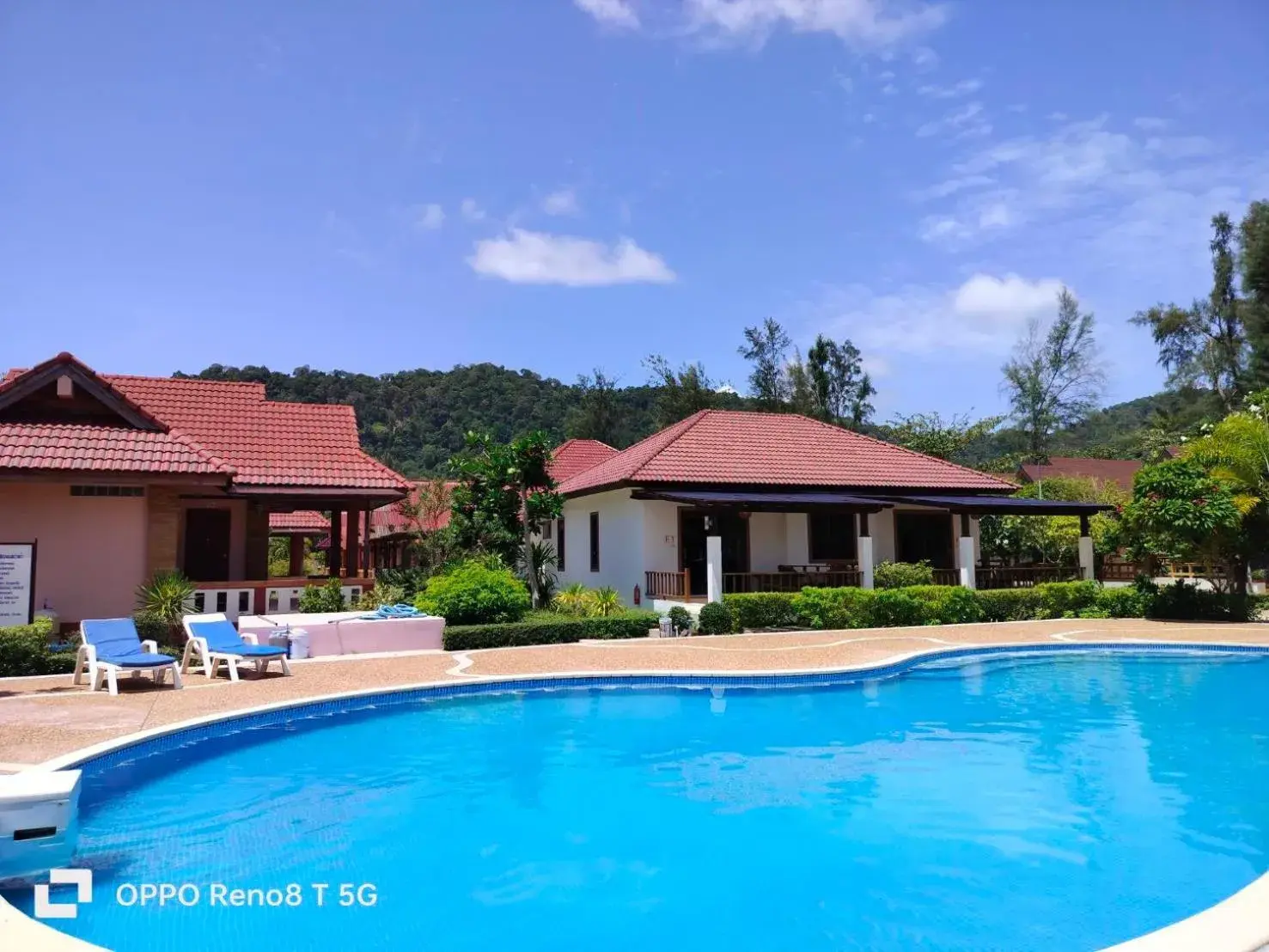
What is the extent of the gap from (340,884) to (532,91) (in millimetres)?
14220

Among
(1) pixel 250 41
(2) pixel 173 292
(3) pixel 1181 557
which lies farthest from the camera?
(3) pixel 1181 557

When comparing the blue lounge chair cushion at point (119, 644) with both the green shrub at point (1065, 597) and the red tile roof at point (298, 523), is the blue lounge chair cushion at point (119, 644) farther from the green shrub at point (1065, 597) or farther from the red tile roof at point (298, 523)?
the green shrub at point (1065, 597)

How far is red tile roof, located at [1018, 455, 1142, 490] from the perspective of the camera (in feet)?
157

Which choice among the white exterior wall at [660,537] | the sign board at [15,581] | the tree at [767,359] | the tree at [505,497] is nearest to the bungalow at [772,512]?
the white exterior wall at [660,537]

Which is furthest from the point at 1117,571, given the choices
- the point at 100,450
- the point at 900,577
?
the point at 100,450

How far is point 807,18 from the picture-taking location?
1422cm

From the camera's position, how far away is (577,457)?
36.1 m

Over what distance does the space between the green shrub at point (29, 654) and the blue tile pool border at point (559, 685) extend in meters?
4.91

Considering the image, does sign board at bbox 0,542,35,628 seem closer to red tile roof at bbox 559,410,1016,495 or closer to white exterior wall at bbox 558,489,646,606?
red tile roof at bbox 559,410,1016,495

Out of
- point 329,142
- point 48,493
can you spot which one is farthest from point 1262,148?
point 48,493

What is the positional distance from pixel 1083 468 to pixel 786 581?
1524 inches

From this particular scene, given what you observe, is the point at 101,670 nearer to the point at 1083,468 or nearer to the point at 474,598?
the point at 474,598

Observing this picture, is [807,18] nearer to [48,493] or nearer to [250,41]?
[250,41]

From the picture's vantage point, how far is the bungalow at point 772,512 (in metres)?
22.1
